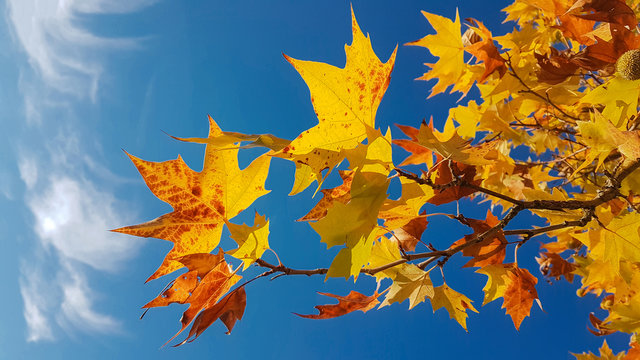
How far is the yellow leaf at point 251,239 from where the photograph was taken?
2.66 ft

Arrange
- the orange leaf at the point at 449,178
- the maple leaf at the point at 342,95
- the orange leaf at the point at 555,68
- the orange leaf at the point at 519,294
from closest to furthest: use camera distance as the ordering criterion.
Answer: the maple leaf at the point at 342,95
the orange leaf at the point at 449,178
the orange leaf at the point at 555,68
the orange leaf at the point at 519,294

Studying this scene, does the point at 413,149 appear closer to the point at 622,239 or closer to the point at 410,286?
the point at 410,286

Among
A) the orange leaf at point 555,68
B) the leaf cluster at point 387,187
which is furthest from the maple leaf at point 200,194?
the orange leaf at point 555,68

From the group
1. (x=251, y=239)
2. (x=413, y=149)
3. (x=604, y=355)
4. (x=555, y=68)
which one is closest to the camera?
(x=251, y=239)

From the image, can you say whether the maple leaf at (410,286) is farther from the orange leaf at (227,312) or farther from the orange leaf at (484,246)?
the orange leaf at (227,312)

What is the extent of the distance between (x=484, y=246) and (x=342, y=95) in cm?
63

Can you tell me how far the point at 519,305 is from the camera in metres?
1.32

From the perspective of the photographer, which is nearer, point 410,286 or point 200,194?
point 200,194

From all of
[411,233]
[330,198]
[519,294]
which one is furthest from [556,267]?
[330,198]

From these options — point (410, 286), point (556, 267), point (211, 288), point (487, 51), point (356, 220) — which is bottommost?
point (556, 267)

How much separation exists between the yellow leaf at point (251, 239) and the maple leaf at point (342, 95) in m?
0.15

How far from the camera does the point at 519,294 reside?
131 cm

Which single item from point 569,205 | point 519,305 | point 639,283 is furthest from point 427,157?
point 639,283

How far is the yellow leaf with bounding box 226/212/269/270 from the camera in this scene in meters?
0.81
